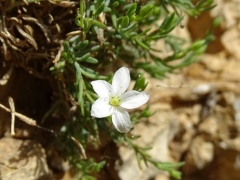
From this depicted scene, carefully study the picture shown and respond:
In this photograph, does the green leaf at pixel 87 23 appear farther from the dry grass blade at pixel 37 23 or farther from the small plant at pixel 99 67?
the dry grass blade at pixel 37 23

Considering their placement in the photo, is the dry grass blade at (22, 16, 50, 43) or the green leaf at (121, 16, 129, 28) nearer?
the green leaf at (121, 16, 129, 28)

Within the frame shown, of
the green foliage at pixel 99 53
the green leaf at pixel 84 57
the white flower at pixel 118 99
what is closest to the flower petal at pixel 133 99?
the white flower at pixel 118 99

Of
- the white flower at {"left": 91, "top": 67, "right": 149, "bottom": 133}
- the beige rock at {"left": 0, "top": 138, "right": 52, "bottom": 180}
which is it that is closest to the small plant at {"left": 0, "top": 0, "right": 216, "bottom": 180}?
the white flower at {"left": 91, "top": 67, "right": 149, "bottom": 133}

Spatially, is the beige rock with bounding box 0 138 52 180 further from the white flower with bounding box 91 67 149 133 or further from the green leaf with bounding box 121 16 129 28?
the green leaf with bounding box 121 16 129 28

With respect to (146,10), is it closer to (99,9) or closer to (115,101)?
(99,9)

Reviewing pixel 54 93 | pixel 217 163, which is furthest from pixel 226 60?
pixel 54 93

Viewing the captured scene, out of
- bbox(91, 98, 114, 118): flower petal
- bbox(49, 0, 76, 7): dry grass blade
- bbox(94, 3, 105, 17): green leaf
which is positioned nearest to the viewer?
bbox(91, 98, 114, 118): flower petal
